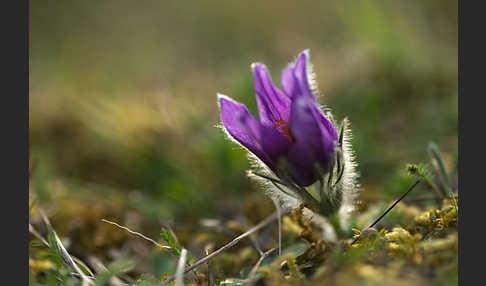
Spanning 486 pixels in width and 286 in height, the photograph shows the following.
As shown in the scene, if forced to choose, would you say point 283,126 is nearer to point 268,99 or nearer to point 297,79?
point 268,99

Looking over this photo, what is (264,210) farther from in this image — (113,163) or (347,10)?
(347,10)

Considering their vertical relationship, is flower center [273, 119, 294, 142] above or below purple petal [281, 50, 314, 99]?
below

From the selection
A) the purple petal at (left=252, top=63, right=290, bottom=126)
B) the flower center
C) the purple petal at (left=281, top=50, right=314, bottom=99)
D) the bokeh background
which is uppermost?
the purple petal at (left=281, top=50, right=314, bottom=99)

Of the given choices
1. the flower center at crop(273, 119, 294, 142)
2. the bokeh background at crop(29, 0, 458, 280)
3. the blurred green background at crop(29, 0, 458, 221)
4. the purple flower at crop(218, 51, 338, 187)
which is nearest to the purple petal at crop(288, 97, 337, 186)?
the purple flower at crop(218, 51, 338, 187)

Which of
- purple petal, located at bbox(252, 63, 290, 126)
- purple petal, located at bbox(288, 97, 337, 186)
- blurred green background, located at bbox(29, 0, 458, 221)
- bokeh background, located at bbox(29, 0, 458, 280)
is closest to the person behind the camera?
purple petal, located at bbox(288, 97, 337, 186)

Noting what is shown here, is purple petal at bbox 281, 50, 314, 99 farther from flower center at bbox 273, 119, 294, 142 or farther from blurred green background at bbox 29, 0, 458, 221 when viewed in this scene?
blurred green background at bbox 29, 0, 458, 221

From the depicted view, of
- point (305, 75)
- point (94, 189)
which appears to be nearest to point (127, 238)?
point (94, 189)

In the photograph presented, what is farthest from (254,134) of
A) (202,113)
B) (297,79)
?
(202,113)
